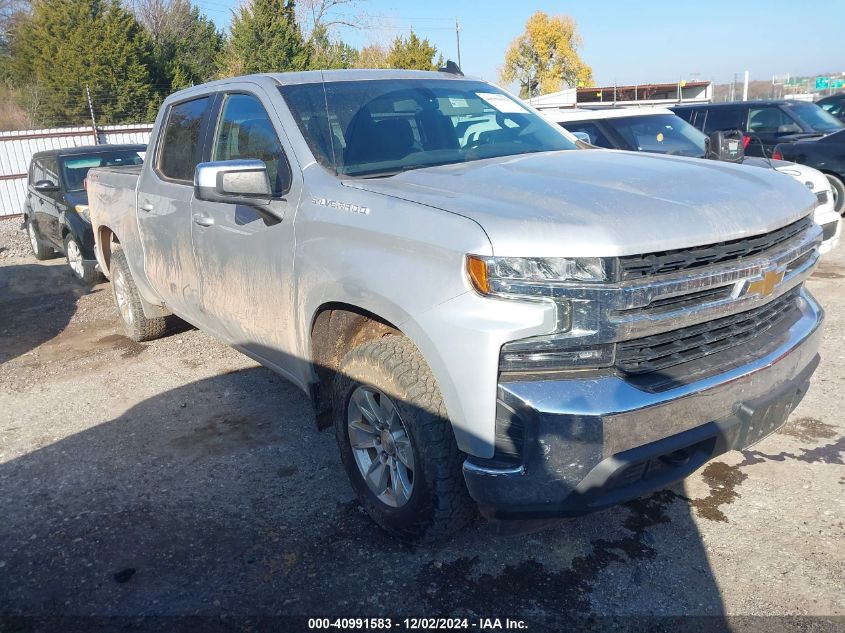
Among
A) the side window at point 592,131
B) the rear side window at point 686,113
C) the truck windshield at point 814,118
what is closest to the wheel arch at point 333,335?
the side window at point 592,131

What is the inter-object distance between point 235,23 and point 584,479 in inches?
1397

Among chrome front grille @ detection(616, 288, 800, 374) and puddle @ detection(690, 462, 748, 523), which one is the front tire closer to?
chrome front grille @ detection(616, 288, 800, 374)

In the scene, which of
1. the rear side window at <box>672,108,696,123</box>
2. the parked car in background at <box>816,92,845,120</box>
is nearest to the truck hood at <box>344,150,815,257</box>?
the rear side window at <box>672,108,696,123</box>

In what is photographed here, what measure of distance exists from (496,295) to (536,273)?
5.9 inches

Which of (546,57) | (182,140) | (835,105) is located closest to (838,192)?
(835,105)

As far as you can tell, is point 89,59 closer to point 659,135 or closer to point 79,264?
point 79,264

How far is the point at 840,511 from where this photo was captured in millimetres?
3289

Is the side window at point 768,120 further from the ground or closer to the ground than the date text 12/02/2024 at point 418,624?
further from the ground

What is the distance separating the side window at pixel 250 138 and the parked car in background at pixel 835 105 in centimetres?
1385

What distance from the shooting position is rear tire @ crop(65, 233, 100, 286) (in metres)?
9.16

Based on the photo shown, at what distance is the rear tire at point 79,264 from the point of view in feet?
30.0

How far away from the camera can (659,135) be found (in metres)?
8.47

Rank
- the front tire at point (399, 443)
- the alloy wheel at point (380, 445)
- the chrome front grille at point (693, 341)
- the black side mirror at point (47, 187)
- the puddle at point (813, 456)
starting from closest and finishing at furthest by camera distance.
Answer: the chrome front grille at point (693, 341), the front tire at point (399, 443), the alloy wheel at point (380, 445), the puddle at point (813, 456), the black side mirror at point (47, 187)

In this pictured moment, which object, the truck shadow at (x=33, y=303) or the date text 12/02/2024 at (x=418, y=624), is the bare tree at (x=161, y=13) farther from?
the date text 12/02/2024 at (x=418, y=624)
